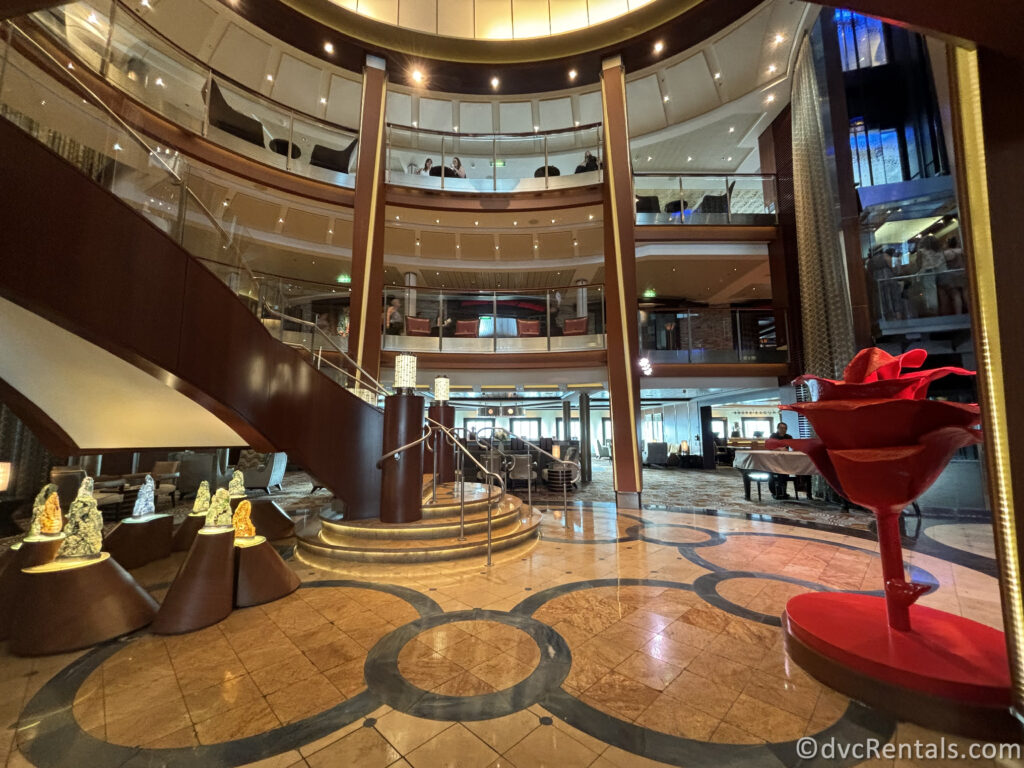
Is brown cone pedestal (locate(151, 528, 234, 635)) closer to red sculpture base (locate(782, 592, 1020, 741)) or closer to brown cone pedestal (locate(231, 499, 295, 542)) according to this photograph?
brown cone pedestal (locate(231, 499, 295, 542))

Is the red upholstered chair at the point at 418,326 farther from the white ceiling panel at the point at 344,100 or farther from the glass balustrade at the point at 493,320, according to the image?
the white ceiling panel at the point at 344,100

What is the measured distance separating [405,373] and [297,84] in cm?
1063

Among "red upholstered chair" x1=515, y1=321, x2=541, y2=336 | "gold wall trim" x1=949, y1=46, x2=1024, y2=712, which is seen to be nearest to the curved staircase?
"gold wall trim" x1=949, y1=46, x2=1024, y2=712

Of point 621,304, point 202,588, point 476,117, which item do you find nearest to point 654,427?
point 621,304

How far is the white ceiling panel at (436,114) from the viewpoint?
40.0 feet

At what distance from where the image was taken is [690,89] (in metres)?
10.6

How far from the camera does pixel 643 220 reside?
9477mm

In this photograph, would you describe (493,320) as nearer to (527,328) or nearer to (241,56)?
(527,328)

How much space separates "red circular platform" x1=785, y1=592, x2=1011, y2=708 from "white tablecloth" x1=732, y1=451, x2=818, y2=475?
4.82m

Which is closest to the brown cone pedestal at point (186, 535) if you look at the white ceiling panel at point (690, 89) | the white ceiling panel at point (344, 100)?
the white ceiling panel at point (344, 100)

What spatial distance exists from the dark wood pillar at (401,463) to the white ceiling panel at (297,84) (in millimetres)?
10162

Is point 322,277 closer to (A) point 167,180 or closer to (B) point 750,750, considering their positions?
(A) point 167,180

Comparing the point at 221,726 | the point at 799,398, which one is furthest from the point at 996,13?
the point at 799,398

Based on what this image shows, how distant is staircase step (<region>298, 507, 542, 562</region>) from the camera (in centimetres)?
413
